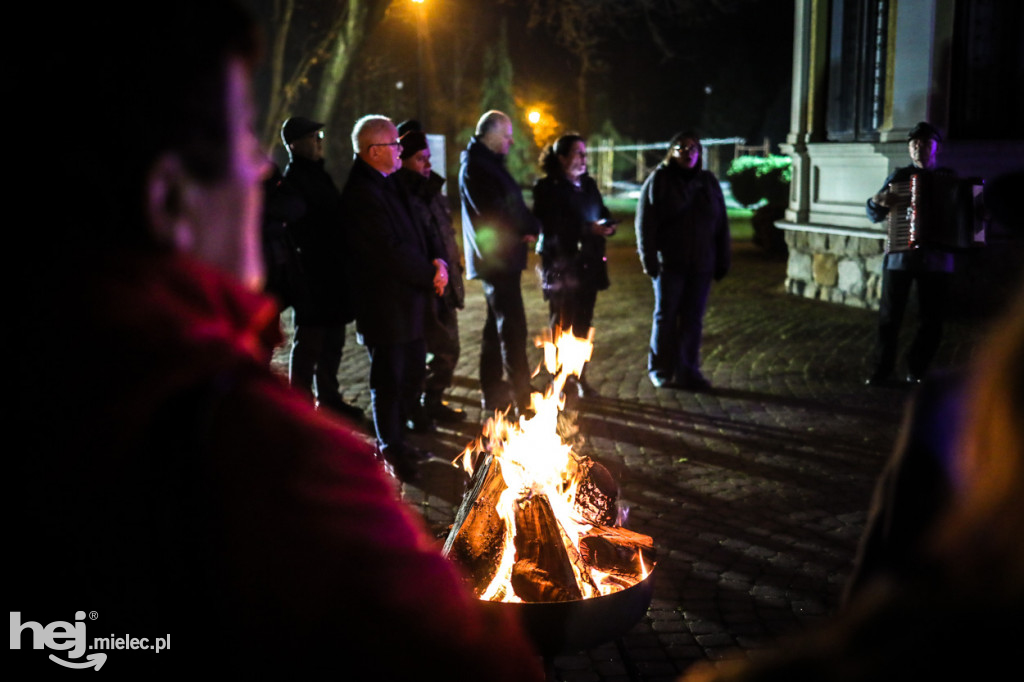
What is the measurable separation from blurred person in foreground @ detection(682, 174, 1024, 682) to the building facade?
10655 mm

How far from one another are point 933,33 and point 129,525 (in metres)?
12.5

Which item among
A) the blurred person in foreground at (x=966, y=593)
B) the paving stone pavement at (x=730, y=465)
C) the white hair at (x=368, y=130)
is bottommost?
the paving stone pavement at (x=730, y=465)

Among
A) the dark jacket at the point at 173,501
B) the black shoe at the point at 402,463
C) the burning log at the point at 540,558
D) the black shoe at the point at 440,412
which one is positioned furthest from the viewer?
the black shoe at the point at 440,412

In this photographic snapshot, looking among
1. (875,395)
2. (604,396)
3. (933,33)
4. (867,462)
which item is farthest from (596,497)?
(933,33)

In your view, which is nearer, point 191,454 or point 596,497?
point 191,454

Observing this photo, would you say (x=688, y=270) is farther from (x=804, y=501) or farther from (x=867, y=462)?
(x=804, y=501)

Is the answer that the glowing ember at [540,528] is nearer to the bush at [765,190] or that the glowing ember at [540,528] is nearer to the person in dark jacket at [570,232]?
the person in dark jacket at [570,232]

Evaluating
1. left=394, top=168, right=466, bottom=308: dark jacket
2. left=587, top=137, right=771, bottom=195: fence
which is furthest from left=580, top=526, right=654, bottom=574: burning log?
left=587, top=137, right=771, bottom=195: fence

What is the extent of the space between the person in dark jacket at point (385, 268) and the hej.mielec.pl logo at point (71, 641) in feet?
16.4

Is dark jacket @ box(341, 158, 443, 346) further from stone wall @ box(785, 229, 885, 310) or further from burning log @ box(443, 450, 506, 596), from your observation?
stone wall @ box(785, 229, 885, 310)

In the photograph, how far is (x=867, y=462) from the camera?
6.53 m

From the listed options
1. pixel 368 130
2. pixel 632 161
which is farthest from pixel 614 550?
pixel 632 161

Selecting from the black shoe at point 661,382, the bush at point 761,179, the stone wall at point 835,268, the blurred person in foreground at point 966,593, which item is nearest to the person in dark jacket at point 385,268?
the black shoe at point 661,382

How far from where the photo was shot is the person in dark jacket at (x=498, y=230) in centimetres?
734
